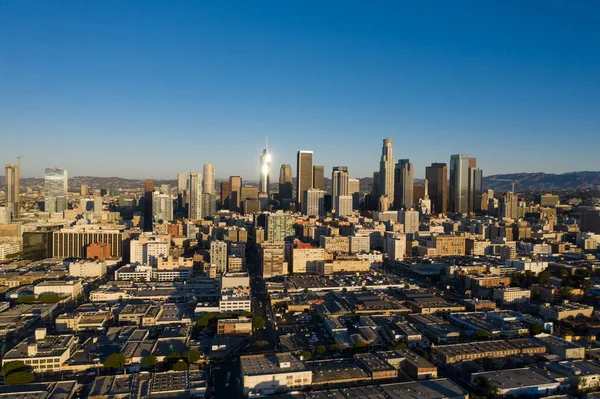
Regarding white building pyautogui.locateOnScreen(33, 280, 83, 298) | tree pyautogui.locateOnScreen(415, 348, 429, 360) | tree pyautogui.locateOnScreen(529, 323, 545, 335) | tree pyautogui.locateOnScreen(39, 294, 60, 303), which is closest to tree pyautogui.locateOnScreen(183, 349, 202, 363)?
tree pyautogui.locateOnScreen(415, 348, 429, 360)

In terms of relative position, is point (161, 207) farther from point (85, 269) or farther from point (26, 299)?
point (26, 299)

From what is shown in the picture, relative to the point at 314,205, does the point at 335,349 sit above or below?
below

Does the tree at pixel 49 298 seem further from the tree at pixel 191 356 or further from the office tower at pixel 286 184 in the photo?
the office tower at pixel 286 184

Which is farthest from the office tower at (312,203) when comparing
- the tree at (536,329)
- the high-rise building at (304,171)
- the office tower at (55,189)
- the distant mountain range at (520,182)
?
the distant mountain range at (520,182)

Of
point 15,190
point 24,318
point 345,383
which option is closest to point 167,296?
point 24,318

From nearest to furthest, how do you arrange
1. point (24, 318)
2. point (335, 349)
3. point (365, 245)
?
point (335, 349) → point (24, 318) → point (365, 245)

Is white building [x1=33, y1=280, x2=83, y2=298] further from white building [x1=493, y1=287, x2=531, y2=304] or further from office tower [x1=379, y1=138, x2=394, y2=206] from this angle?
office tower [x1=379, y1=138, x2=394, y2=206]

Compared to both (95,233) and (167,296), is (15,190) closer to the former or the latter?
(95,233)
